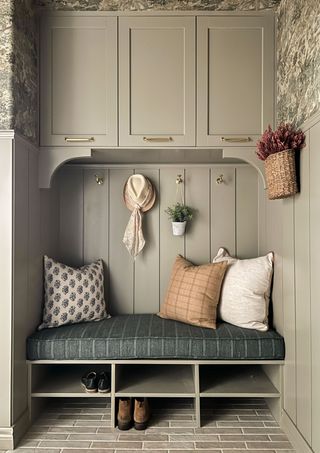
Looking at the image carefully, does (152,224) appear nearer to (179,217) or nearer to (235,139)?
(179,217)

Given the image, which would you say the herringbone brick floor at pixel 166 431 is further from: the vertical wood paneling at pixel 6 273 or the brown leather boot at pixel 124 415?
the vertical wood paneling at pixel 6 273

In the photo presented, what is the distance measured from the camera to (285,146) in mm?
1807

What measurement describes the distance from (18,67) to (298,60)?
1.50 m

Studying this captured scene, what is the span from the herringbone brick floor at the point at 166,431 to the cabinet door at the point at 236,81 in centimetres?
169

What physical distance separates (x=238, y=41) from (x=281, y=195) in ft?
3.48

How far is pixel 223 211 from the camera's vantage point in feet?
8.48

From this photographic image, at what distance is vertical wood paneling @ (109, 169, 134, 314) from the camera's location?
257 centimetres

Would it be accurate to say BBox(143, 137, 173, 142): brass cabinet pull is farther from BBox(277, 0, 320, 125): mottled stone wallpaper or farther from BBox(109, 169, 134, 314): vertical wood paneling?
BBox(277, 0, 320, 125): mottled stone wallpaper

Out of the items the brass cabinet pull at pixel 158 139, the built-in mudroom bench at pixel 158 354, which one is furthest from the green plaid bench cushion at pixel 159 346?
the brass cabinet pull at pixel 158 139

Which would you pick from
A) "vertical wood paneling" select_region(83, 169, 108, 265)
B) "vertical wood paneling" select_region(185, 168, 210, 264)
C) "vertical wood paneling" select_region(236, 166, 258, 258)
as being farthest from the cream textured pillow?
"vertical wood paneling" select_region(83, 169, 108, 265)

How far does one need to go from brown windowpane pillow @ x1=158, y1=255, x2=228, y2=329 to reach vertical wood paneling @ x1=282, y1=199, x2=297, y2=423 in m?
0.42

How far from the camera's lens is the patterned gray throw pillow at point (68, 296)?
2.22 m

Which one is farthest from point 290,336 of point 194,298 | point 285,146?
point 285,146

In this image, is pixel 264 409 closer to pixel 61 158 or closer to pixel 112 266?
pixel 112 266
